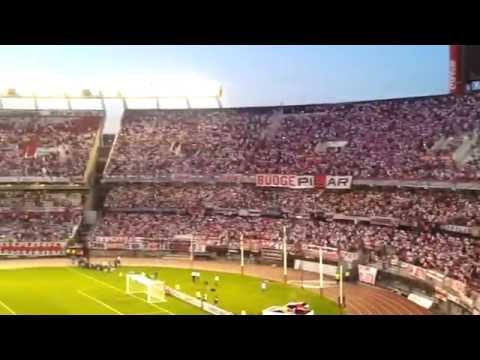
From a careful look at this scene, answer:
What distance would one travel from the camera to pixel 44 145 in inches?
1367

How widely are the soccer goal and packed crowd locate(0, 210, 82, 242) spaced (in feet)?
31.8

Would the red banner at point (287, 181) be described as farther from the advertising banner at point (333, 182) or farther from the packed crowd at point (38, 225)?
the packed crowd at point (38, 225)

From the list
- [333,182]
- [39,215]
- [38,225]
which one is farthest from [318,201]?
[39,215]

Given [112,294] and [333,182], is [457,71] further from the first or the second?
[112,294]

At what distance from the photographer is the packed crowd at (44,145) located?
33.7 meters

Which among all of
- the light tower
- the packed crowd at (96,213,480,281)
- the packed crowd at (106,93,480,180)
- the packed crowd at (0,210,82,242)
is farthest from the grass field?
the light tower

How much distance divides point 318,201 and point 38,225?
1395cm

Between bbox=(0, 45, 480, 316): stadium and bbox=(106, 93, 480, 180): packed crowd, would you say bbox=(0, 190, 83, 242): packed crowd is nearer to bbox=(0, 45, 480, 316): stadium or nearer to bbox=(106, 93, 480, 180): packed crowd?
bbox=(0, 45, 480, 316): stadium

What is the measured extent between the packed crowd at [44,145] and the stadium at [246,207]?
0.24ft

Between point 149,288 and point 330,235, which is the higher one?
point 330,235

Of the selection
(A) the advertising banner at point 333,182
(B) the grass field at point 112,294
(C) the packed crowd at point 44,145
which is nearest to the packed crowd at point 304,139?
(A) the advertising banner at point 333,182

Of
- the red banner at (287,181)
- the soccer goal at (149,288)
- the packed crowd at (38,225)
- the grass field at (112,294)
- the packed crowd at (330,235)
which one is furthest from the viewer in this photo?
the packed crowd at (38,225)

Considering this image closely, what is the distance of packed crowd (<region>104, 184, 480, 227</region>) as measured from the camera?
938 inches
